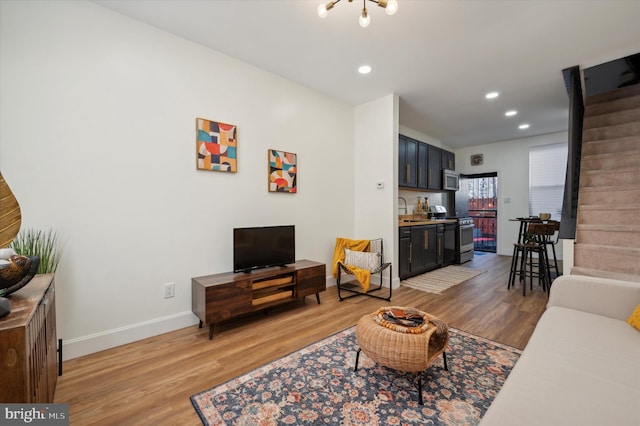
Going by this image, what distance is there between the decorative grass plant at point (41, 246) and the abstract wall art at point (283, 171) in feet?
6.39

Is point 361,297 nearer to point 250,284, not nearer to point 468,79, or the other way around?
point 250,284

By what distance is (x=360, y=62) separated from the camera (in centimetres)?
309

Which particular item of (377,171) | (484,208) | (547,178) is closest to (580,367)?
(377,171)

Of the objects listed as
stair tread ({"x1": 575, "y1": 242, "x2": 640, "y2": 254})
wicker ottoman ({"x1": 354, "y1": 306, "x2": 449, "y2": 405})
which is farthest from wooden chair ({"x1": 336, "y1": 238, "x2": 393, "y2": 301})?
stair tread ({"x1": 575, "y1": 242, "x2": 640, "y2": 254})

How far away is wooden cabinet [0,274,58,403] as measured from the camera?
2.98 feet

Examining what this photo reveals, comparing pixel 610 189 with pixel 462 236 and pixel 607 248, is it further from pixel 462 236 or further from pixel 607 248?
pixel 462 236

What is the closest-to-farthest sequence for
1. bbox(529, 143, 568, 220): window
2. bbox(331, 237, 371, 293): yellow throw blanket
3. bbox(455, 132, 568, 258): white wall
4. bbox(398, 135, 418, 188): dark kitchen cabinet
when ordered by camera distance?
bbox(331, 237, 371, 293): yellow throw blanket, bbox(398, 135, 418, 188): dark kitchen cabinet, bbox(529, 143, 568, 220): window, bbox(455, 132, 568, 258): white wall

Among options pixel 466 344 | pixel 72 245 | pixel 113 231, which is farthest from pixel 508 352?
pixel 72 245

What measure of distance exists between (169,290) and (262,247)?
954mm

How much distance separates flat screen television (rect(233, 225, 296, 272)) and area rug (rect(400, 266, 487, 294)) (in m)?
2.06

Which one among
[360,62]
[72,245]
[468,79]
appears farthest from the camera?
[468,79]

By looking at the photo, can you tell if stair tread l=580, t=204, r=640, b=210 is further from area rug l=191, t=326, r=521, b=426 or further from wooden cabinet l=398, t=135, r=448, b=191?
wooden cabinet l=398, t=135, r=448, b=191

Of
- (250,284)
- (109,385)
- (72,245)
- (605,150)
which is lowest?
(109,385)

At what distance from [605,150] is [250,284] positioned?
4793mm
